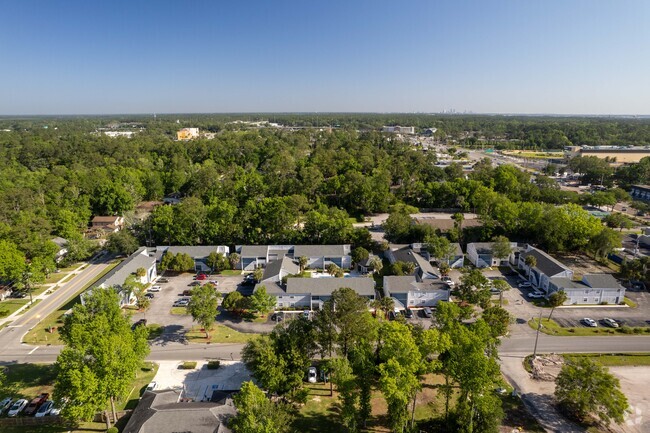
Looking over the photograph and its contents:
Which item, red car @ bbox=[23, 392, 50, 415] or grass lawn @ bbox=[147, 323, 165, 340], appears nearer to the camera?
red car @ bbox=[23, 392, 50, 415]

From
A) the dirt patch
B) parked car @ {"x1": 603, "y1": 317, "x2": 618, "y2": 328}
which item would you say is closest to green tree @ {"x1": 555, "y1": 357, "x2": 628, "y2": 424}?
the dirt patch

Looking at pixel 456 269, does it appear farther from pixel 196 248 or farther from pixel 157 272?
pixel 157 272

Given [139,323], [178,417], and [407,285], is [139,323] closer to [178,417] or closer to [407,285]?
[178,417]

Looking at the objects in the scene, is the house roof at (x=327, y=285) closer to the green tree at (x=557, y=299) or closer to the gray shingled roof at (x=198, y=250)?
the gray shingled roof at (x=198, y=250)

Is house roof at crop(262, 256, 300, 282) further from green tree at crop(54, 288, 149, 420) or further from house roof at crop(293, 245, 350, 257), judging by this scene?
green tree at crop(54, 288, 149, 420)

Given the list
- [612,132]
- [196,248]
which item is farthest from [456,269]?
[612,132]

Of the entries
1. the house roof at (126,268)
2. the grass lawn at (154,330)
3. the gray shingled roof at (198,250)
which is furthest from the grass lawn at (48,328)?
the gray shingled roof at (198,250)
